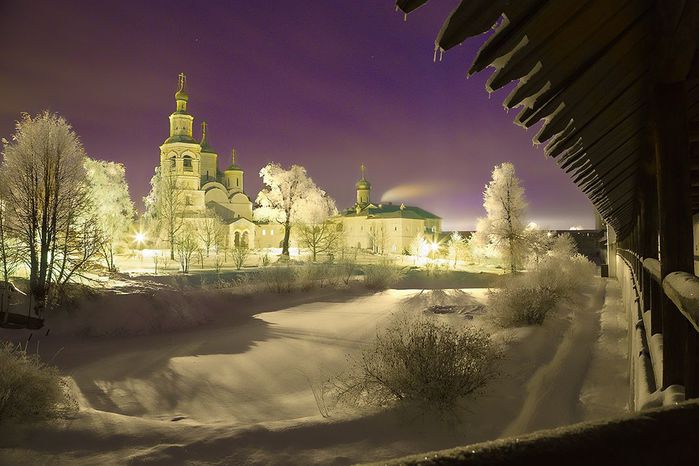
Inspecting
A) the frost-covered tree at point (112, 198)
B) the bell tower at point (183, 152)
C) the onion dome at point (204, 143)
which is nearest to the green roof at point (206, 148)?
the onion dome at point (204, 143)

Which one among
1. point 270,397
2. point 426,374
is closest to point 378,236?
point 270,397

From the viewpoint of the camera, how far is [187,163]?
184 ft

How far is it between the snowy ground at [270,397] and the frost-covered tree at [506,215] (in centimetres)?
1747

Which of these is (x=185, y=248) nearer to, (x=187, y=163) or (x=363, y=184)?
(x=187, y=163)

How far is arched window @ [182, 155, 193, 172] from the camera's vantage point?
A: 54.9 meters

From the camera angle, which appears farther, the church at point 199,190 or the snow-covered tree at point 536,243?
the church at point 199,190

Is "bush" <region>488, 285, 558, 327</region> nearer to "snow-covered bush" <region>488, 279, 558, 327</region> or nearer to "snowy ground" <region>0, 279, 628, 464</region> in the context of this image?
"snow-covered bush" <region>488, 279, 558, 327</region>

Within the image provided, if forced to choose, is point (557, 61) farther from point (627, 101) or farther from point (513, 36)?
point (627, 101)

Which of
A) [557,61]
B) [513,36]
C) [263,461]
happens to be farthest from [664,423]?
[263,461]

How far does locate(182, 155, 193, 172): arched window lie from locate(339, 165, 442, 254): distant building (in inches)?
863

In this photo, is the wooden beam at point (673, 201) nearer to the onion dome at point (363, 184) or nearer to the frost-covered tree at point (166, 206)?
the frost-covered tree at point (166, 206)

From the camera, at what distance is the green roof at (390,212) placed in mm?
71312

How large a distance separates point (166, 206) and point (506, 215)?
2841 cm

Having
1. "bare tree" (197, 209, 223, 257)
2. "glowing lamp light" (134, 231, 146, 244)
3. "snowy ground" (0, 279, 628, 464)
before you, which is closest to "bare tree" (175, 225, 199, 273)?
"bare tree" (197, 209, 223, 257)
